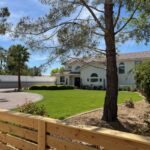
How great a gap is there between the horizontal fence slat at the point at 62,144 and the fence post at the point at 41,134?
3.4 inches

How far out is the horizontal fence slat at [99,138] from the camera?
10.7ft

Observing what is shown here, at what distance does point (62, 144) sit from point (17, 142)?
1.49m

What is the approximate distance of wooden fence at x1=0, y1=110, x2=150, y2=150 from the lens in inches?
135

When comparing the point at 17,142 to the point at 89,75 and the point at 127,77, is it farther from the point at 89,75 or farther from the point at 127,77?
the point at 89,75

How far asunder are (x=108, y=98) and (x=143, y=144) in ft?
29.5

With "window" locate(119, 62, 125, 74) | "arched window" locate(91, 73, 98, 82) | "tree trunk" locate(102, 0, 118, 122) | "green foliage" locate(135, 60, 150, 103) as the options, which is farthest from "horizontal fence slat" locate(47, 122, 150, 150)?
"arched window" locate(91, 73, 98, 82)

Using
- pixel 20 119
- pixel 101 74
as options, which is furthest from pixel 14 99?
pixel 101 74

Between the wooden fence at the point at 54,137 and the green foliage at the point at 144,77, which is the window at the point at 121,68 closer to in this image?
the green foliage at the point at 144,77

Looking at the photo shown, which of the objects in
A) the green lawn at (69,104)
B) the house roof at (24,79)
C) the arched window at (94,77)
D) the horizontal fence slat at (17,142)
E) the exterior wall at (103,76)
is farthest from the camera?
the house roof at (24,79)

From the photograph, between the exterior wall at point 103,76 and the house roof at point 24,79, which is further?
the house roof at point 24,79

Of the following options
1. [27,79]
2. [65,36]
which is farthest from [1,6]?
[27,79]

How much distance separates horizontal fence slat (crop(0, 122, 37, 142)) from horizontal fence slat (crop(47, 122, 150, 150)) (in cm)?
62

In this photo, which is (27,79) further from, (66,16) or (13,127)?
(13,127)

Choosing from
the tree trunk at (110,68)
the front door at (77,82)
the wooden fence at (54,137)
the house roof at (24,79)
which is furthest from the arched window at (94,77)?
the wooden fence at (54,137)
